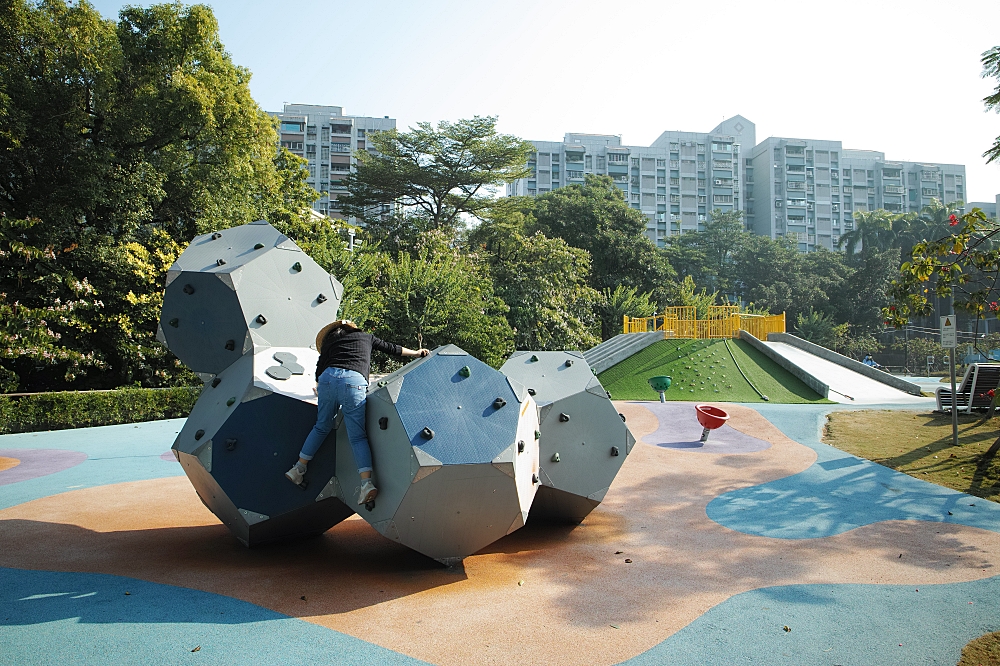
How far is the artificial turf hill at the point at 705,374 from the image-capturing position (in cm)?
2222

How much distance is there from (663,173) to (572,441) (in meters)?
104

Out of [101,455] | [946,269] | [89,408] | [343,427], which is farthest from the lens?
[89,408]

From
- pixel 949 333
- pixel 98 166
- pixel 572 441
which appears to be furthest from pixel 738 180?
pixel 572 441

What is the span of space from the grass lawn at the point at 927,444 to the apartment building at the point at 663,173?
89.1 meters

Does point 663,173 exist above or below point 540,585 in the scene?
above

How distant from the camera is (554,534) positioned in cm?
727

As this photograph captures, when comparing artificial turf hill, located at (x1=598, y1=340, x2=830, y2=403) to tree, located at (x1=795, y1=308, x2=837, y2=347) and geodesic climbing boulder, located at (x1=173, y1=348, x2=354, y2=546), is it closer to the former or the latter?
geodesic climbing boulder, located at (x1=173, y1=348, x2=354, y2=546)

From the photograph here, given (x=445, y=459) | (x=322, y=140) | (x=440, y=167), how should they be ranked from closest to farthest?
(x=445, y=459), (x=440, y=167), (x=322, y=140)

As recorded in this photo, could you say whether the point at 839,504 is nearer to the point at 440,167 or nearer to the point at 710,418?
the point at 710,418

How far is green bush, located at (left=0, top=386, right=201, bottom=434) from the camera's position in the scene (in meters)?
16.2

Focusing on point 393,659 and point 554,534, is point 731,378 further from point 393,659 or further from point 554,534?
point 393,659

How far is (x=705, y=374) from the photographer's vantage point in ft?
79.1

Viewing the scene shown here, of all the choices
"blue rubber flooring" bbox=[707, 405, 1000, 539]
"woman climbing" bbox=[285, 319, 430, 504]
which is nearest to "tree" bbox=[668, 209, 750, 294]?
"blue rubber flooring" bbox=[707, 405, 1000, 539]

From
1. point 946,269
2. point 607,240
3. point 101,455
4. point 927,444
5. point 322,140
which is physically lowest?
point 101,455
